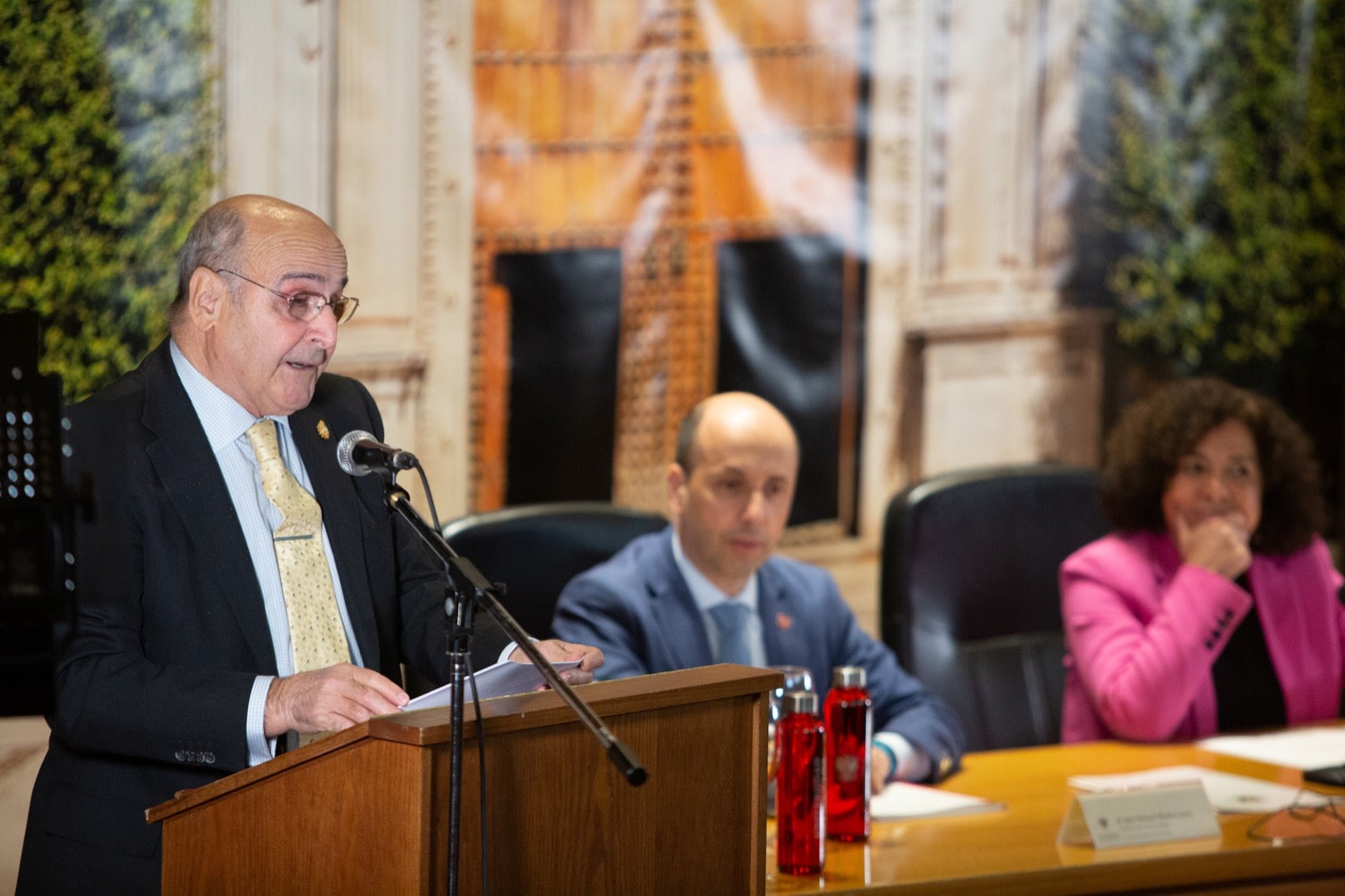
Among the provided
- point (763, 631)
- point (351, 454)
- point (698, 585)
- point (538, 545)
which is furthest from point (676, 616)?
point (351, 454)

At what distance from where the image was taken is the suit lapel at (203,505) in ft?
7.13

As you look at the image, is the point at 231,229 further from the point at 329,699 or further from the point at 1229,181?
the point at 1229,181

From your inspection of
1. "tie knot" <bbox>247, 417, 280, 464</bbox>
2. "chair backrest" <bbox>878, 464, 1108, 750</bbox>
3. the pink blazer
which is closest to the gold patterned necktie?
"tie knot" <bbox>247, 417, 280, 464</bbox>

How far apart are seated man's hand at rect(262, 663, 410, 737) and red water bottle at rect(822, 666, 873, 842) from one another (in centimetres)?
75

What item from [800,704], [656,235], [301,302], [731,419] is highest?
[656,235]

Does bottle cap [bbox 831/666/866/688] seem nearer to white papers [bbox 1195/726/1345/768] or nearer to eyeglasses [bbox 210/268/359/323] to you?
eyeglasses [bbox 210/268/359/323]

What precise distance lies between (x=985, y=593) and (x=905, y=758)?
0.76 m

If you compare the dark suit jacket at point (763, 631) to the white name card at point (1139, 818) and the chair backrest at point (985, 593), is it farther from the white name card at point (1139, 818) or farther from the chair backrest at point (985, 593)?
the white name card at point (1139, 818)

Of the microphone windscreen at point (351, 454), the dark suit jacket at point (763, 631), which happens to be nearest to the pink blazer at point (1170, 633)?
the dark suit jacket at point (763, 631)

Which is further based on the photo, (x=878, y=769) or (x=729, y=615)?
(x=729, y=615)

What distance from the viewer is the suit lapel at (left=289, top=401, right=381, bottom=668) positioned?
91.7 inches

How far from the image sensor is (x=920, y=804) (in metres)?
2.63

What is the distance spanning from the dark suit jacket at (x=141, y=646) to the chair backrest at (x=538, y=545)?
0.81 meters

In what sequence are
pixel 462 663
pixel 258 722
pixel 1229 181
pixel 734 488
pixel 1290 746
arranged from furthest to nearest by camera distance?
pixel 1229 181, pixel 1290 746, pixel 734 488, pixel 258 722, pixel 462 663
